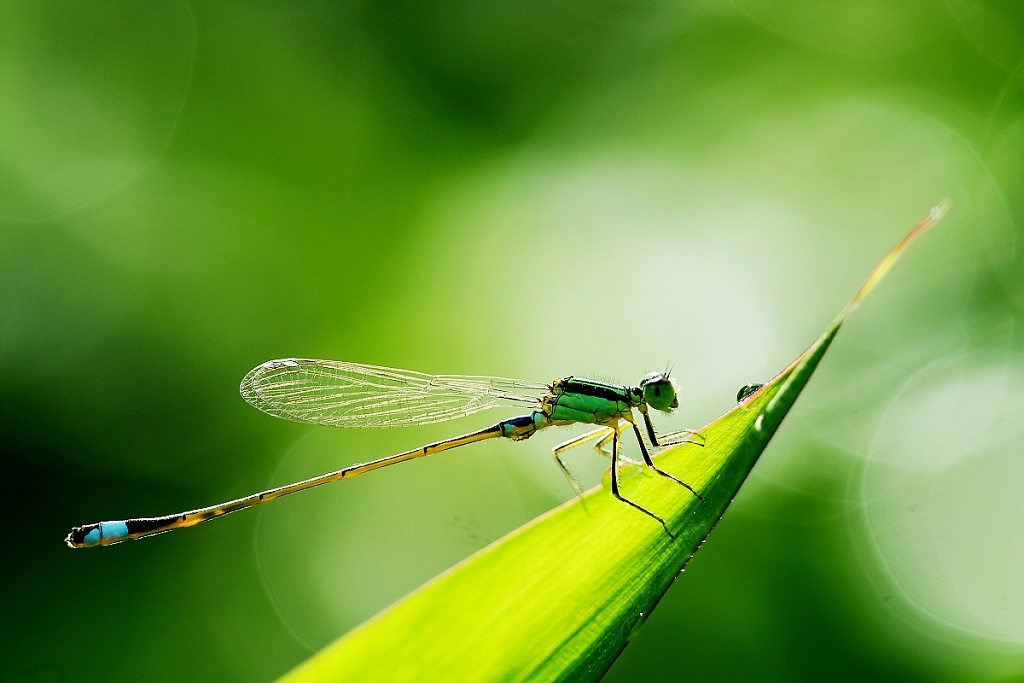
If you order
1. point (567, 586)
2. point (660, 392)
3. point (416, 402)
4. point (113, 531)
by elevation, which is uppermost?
point (416, 402)

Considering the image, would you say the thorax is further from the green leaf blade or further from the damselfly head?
the green leaf blade

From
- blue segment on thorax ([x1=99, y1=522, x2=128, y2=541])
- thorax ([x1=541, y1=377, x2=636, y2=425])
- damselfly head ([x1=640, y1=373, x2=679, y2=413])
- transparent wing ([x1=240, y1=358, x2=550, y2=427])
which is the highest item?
transparent wing ([x1=240, y1=358, x2=550, y2=427])

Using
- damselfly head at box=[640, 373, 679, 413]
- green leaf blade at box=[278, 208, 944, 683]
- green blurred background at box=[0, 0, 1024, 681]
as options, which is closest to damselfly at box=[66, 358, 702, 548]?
damselfly head at box=[640, 373, 679, 413]

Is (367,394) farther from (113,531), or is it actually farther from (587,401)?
(113,531)

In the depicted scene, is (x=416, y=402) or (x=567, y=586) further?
(x=416, y=402)

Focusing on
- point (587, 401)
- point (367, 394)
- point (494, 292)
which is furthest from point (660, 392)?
point (494, 292)

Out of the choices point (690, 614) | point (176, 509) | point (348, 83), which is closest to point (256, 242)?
point (348, 83)
